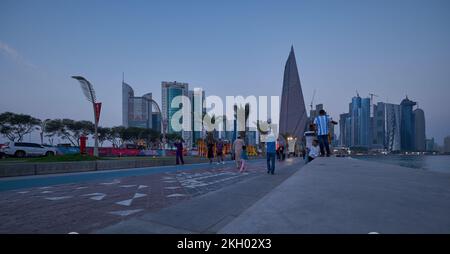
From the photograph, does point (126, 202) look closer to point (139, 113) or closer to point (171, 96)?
A: point (171, 96)

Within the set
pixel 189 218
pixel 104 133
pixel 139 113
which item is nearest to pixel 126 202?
pixel 189 218

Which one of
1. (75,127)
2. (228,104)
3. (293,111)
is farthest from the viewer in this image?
(293,111)

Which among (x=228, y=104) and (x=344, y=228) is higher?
(x=228, y=104)

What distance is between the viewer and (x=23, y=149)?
94.1 feet

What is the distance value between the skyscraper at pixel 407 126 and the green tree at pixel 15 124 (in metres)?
109

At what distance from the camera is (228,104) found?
161 feet

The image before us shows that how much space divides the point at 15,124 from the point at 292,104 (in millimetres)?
73505

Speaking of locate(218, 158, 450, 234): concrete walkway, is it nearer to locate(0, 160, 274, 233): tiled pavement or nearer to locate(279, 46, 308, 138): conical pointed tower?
locate(0, 160, 274, 233): tiled pavement

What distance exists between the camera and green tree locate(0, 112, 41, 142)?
53.2 meters

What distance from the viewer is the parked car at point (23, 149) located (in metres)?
27.7
